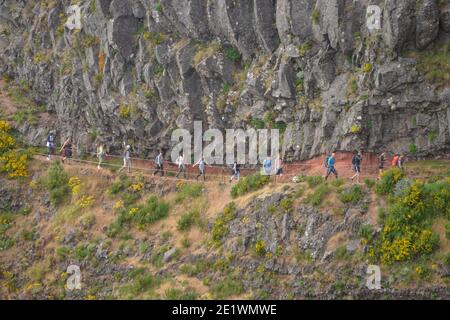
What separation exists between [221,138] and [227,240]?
226 inches

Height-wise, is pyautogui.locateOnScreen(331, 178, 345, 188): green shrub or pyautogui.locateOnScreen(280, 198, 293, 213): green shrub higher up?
pyautogui.locateOnScreen(331, 178, 345, 188): green shrub

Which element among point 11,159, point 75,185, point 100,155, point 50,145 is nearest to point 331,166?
point 100,155

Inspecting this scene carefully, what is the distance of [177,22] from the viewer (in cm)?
3234

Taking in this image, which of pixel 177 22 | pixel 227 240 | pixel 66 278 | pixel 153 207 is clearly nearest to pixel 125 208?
pixel 153 207

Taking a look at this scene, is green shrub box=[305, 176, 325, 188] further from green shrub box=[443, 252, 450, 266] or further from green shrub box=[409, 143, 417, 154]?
green shrub box=[443, 252, 450, 266]

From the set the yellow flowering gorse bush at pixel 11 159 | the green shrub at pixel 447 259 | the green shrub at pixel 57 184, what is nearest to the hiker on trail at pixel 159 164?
the green shrub at pixel 57 184

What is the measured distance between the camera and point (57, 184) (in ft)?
110

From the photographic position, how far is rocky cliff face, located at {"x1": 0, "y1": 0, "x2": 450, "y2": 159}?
27.0m

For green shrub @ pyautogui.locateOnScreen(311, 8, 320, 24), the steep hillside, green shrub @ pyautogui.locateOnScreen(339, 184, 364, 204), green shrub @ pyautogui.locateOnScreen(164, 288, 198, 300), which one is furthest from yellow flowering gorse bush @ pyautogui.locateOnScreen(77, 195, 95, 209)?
green shrub @ pyautogui.locateOnScreen(311, 8, 320, 24)

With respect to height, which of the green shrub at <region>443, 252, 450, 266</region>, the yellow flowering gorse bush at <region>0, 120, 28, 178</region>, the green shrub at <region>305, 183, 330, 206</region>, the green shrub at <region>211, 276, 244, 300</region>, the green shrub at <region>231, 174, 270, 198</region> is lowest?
the green shrub at <region>211, 276, 244, 300</region>

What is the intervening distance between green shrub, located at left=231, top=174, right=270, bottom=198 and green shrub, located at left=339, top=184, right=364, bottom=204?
359 centimetres

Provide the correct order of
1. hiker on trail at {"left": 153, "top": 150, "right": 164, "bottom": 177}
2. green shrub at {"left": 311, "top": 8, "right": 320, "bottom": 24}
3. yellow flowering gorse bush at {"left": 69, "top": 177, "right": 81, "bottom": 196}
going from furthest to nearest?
yellow flowering gorse bush at {"left": 69, "top": 177, "right": 81, "bottom": 196} → hiker on trail at {"left": 153, "top": 150, "right": 164, "bottom": 177} → green shrub at {"left": 311, "top": 8, "right": 320, "bottom": 24}

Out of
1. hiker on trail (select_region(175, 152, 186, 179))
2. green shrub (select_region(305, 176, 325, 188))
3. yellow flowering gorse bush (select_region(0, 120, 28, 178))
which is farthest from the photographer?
yellow flowering gorse bush (select_region(0, 120, 28, 178))

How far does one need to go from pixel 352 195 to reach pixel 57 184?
1392cm
